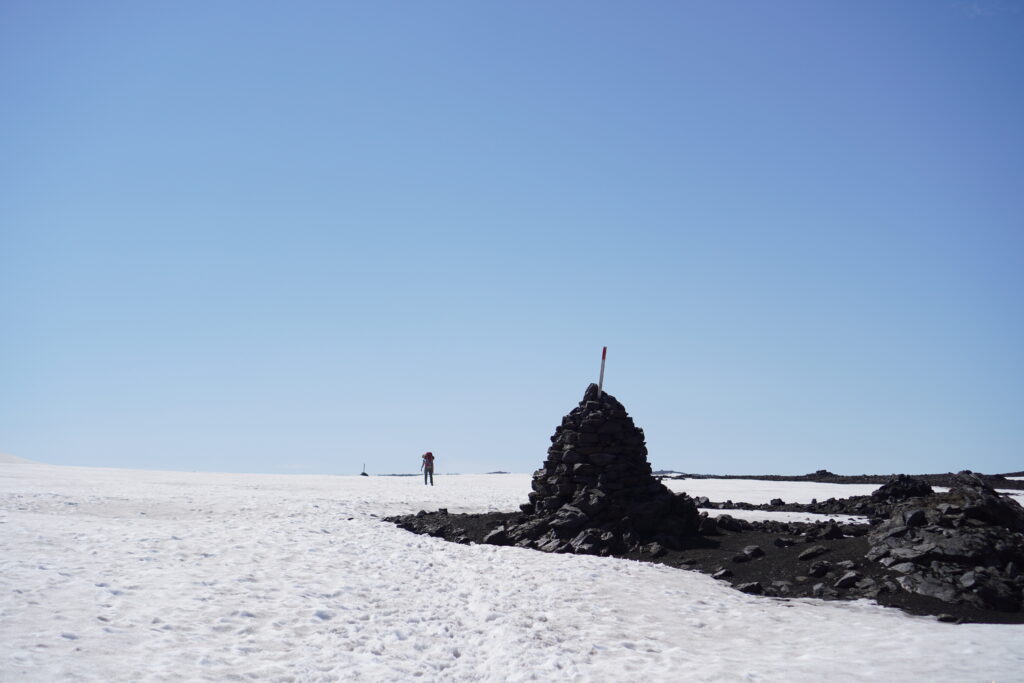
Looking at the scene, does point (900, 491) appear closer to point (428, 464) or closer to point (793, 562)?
point (793, 562)

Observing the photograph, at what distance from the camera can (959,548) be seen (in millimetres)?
17734

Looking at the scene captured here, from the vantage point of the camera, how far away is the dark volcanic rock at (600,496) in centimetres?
2320

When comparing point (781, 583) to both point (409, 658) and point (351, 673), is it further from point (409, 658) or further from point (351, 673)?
point (351, 673)

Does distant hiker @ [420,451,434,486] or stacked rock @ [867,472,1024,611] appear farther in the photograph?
distant hiker @ [420,451,434,486]

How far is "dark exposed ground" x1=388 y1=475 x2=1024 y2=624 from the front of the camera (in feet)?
53.0

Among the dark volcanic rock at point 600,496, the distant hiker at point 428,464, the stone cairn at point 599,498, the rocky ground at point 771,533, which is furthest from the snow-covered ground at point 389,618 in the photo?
the distant hiker at point 428,464

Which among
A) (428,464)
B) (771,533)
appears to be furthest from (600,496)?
(428,464)

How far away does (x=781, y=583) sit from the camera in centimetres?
1800

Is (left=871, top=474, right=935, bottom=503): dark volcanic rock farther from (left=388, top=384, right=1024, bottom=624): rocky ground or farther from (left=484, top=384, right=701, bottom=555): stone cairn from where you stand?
(left=484, top=384, right=701, bottom=555): stone cairn

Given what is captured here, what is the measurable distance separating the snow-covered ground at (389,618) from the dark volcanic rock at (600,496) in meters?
1.91

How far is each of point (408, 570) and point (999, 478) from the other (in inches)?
1733

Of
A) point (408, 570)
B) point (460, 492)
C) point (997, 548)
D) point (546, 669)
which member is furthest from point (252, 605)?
point (460, 492)

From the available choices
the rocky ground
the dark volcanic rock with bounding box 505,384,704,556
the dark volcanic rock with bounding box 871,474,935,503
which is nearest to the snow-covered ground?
the rocky ground

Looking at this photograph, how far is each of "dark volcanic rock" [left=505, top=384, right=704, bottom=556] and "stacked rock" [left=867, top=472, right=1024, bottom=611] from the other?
21.0 ft
